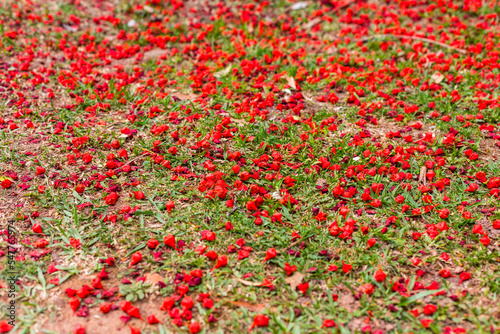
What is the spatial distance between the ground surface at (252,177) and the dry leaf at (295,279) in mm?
13

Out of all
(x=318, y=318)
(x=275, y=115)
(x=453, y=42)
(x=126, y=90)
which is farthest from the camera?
(x=453, y=42)

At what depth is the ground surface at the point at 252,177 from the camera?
3.15m

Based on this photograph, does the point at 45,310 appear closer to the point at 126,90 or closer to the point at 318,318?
the point at 318,318

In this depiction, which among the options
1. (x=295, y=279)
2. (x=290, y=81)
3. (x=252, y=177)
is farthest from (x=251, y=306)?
(x=290, y=81)

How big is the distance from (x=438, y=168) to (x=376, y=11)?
14.5 ft

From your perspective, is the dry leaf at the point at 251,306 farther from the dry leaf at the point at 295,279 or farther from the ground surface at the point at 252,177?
the dry leaf at the point at 295,279

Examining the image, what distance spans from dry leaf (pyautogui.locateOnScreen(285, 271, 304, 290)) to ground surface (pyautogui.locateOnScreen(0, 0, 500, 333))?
13mm

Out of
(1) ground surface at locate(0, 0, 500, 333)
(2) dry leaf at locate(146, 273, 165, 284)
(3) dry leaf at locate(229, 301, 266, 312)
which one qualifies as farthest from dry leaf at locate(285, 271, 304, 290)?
(2) dry leaf at locate(146, 273, 165, 284)

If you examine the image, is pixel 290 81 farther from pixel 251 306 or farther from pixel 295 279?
pixel 251 306

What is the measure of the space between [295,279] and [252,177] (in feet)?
4.24

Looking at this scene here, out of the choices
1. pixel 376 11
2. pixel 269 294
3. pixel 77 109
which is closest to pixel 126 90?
pixel 77 109

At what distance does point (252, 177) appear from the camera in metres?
Result: 4.21

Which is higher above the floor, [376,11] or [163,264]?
[376,11]

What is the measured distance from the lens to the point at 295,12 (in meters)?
7.59
